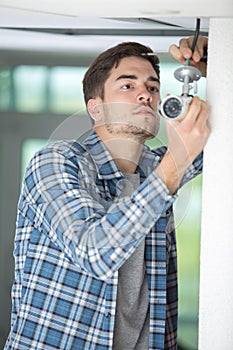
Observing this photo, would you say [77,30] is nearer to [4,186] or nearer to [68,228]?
[4,186]

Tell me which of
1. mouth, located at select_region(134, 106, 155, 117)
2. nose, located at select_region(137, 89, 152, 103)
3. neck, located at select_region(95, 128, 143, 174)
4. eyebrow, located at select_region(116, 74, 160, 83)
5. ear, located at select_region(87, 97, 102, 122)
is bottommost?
neck, located at select_region(95, 128, 143, 174)

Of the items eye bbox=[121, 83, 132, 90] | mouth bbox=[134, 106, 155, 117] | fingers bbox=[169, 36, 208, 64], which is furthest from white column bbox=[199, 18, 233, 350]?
eye bbox=[121, 83, 132, 90]

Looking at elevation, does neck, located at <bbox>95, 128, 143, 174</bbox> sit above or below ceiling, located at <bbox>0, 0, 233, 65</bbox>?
below

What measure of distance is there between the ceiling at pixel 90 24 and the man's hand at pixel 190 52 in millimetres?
62

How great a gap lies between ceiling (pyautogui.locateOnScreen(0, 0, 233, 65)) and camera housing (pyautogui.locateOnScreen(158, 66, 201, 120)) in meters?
0.11

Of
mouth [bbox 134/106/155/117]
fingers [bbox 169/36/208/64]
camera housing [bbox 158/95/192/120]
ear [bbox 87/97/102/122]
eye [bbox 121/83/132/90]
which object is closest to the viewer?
camera housing [bbox 158/95/192/120]

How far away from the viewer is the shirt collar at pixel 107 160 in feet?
5.66

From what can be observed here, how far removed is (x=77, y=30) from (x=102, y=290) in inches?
52.5

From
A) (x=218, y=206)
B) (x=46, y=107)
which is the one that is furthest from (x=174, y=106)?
(x=46, y=107)

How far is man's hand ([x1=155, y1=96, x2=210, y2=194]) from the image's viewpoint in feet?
4.46

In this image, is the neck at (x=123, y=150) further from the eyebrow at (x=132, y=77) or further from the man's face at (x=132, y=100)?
the eyebrow at (x=132, y=77)

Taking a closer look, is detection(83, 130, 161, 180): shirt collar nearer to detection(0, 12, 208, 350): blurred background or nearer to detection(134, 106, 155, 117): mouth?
detection(134, 106, 155, 117): mouth

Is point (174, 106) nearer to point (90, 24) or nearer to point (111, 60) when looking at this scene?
point (111, 60)

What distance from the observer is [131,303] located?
173 centimetres
